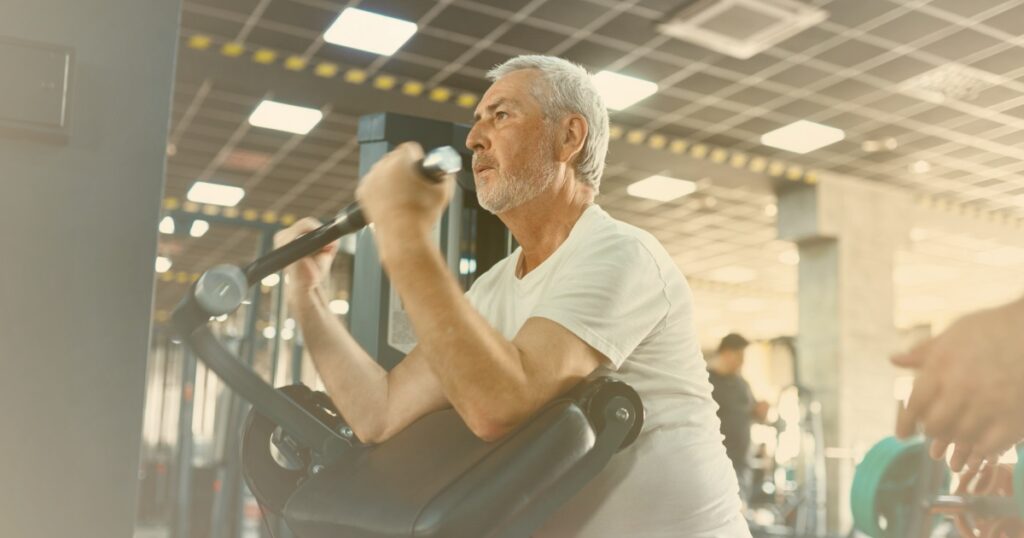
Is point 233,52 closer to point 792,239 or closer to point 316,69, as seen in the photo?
point 316,69

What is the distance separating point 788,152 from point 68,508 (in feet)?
24.0

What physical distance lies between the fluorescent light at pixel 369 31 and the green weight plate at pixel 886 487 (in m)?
4.10

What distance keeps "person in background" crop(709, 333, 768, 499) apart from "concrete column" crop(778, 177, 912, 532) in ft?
8.94

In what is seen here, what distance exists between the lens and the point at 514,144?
1.44 metres

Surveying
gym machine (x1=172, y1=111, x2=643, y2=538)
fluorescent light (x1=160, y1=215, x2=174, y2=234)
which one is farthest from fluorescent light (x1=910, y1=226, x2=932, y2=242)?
gym machine (x1=172, y1=111, x2=643, y2=538)

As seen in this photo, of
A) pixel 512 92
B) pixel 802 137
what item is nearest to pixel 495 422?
pixel 512 92

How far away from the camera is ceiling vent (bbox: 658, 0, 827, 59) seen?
540 centimetres

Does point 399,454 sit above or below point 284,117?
below

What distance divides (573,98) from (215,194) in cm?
837

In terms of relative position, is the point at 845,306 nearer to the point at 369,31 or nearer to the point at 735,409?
the point at 735,409

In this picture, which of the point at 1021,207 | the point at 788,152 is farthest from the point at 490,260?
the point at 1021,207

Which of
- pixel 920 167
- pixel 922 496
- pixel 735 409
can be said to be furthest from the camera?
pixel 920 167

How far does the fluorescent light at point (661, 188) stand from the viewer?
8808 millimetres

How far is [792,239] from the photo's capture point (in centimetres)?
884
